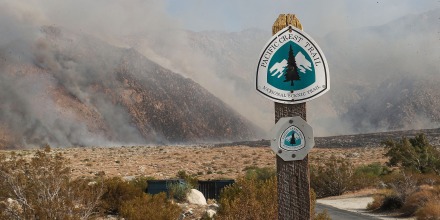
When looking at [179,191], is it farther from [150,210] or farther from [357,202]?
[357,202]

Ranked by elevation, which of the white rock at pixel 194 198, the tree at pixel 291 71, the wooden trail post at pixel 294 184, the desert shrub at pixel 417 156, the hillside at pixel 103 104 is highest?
the hillside at pixel 103 104

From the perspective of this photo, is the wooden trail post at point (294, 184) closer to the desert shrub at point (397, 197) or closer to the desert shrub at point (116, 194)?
the desert shrub at point (116, 194)

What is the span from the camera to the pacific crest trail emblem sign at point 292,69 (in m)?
4.50

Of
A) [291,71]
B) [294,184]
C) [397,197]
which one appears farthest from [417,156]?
[291,71]

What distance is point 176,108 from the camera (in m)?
145

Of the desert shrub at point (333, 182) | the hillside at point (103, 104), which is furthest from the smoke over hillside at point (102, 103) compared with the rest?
the desert shrub at point (333, 182)

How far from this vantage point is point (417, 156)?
40.0 meters

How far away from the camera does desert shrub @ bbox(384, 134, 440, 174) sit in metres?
38.3

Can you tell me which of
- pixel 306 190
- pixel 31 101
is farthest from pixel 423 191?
pixel 31 101

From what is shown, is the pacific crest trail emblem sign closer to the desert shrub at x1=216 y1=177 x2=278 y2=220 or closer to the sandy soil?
the desert shrub at x1=216 y1=177 x2=278 y2=220

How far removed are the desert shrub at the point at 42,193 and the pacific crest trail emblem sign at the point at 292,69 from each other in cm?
913

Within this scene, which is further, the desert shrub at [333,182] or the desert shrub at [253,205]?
the desert shrub at [333,182]

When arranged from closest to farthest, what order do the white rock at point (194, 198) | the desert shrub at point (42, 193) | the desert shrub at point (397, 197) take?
the desert shrub at point (42, 193)
the white rock at point (194, 198)
the desert shrub at point (397, 197)

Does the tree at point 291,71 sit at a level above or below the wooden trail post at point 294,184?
above
